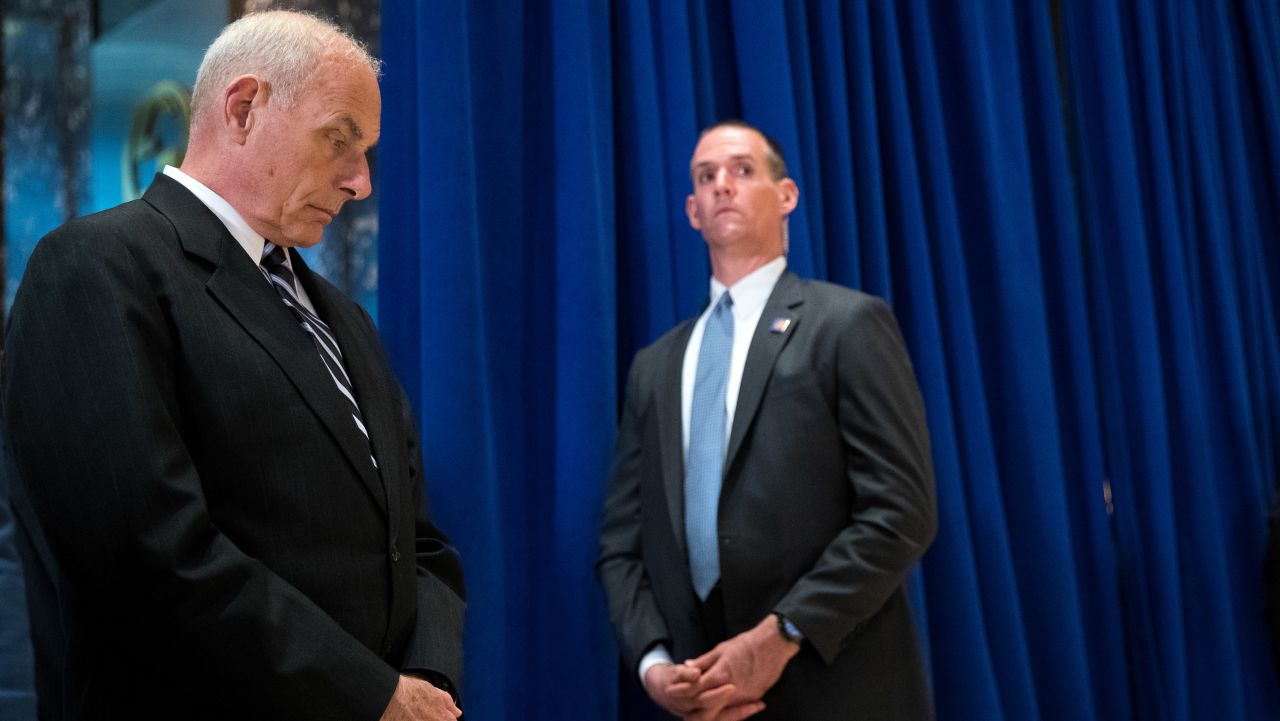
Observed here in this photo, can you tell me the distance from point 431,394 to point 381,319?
21cm

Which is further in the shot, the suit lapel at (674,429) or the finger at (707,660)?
the suit lapel at (674,429)

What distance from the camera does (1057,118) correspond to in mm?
3301

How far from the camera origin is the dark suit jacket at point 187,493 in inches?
46.7

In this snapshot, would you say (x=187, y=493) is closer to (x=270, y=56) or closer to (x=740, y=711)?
→ (x=270, y=56)

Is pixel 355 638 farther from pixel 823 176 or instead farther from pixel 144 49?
pixel 144 49

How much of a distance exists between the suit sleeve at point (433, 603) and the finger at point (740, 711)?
572 mm

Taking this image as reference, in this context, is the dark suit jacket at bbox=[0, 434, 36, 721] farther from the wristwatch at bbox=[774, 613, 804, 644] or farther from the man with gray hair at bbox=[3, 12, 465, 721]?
the wristwatch at bbox=[774, 613, 804, 644]

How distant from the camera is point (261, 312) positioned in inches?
53.4

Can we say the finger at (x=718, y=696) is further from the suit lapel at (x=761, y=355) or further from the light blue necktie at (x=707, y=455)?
the suit lapel at (x=761, y=355)

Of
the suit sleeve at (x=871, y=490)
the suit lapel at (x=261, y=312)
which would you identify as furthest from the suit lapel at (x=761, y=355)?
the suit lapel at (x=261, y=312)

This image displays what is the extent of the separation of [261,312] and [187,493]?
25 cm

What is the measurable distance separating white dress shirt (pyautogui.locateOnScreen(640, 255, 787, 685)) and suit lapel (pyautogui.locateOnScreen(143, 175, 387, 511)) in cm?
92

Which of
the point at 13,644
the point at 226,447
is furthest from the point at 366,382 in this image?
the point at 13,644

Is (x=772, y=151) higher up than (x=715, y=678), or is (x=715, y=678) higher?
(x=772, y=151)
